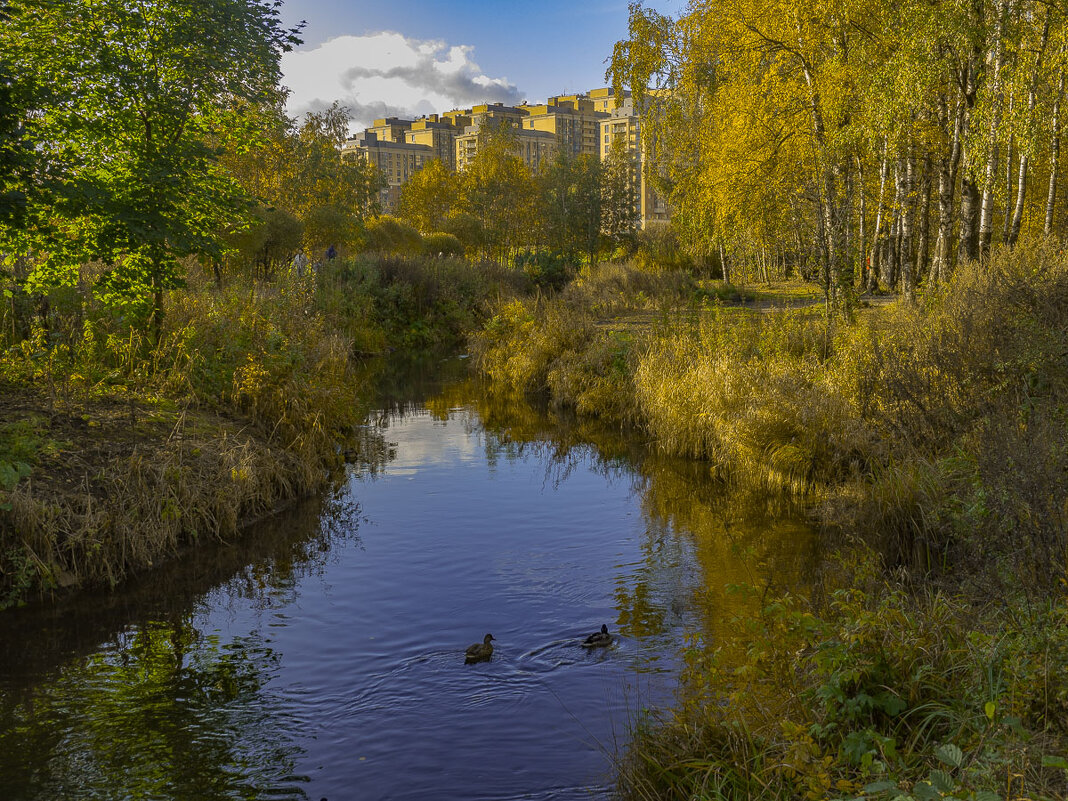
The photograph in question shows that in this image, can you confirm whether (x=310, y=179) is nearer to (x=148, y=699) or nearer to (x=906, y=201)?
(x=906, y=201)

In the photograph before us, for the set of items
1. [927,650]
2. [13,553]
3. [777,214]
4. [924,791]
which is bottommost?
[13,553]

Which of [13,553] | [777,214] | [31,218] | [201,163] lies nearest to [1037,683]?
[13,553]

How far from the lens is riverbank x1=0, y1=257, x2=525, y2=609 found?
8742 millimetres

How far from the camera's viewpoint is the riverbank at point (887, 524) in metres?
4.20

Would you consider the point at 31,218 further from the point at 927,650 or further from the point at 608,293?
the point at 608,293

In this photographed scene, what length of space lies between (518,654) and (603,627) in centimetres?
78

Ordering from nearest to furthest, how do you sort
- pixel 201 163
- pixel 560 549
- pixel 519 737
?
pixel 519 737 → pixel 560 549 → pixel 201 163

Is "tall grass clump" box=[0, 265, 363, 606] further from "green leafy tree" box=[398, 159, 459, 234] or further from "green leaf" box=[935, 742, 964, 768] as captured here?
"green leafy tree" box=[398, 159, 459, 234]

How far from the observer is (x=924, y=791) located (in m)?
3.16

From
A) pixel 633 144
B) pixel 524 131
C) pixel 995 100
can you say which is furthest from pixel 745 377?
pixel 524 131

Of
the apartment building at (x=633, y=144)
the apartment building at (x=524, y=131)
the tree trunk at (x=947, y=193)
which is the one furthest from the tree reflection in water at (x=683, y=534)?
the apartment building at (x=524, y=131)

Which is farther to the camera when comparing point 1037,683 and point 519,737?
point 519,737

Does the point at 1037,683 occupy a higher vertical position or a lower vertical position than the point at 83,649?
higher

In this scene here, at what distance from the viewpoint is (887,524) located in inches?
351
